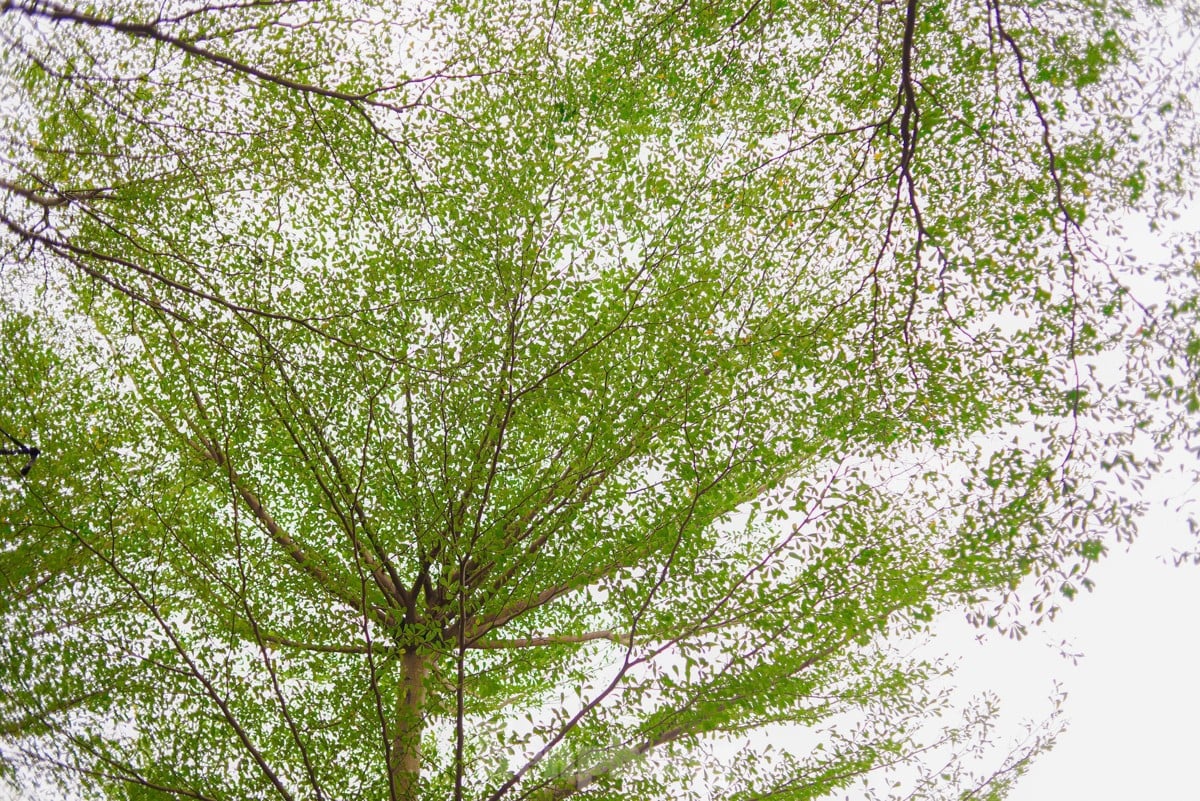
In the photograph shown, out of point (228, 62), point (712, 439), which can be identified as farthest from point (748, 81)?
point (228, 62)

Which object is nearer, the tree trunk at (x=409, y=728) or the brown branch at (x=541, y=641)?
the tree trunk at (x=409, y=728)

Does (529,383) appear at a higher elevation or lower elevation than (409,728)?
higher

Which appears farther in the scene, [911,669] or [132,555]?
[911,669]

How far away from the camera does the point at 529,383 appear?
19.0 ft

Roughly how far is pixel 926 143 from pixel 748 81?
5.12ft

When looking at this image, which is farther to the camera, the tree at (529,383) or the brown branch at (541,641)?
the brown branch at (541,641)

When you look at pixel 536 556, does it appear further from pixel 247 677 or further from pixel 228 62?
pixel 228 62

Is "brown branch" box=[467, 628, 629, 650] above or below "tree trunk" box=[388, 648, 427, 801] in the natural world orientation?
above

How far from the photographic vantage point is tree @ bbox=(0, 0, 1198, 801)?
511 cm

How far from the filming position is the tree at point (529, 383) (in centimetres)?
511

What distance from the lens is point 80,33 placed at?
244 inches

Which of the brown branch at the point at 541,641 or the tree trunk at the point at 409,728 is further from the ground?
the brown branch at the point at 541,641

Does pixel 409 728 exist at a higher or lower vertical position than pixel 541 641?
lower

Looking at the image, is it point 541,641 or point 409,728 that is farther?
point 541,641
